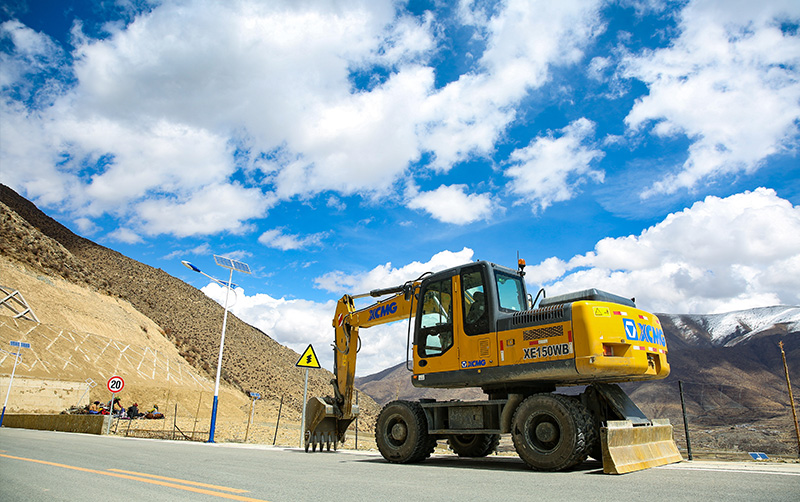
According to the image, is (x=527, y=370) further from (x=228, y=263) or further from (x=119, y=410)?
(x=119, y=410)

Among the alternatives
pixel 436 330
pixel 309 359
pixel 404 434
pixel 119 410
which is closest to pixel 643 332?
pixel 436 330

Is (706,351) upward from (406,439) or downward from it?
upward

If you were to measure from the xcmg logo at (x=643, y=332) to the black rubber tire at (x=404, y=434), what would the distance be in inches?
168

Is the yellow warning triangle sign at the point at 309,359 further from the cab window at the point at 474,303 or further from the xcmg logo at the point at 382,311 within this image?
the cab window at the point at 474,303

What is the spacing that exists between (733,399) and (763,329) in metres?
107

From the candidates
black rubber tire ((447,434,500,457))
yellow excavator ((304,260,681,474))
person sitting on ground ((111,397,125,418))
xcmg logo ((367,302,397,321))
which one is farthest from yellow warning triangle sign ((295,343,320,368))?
person sitting on ground ((111,397,125,418))

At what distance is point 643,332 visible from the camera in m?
8.27

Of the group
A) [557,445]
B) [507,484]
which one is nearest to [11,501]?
[507,484]

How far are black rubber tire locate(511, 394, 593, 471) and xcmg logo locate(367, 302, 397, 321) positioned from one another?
4.26 meters

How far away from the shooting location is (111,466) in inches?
338

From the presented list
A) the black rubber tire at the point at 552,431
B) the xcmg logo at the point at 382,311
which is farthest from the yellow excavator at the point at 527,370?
the xcmg logo at the point at 382,311

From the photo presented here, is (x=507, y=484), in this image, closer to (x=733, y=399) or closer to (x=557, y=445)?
(x=557, y=445)

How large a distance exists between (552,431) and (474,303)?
2.67m

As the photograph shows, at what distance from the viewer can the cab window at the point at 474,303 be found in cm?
909
